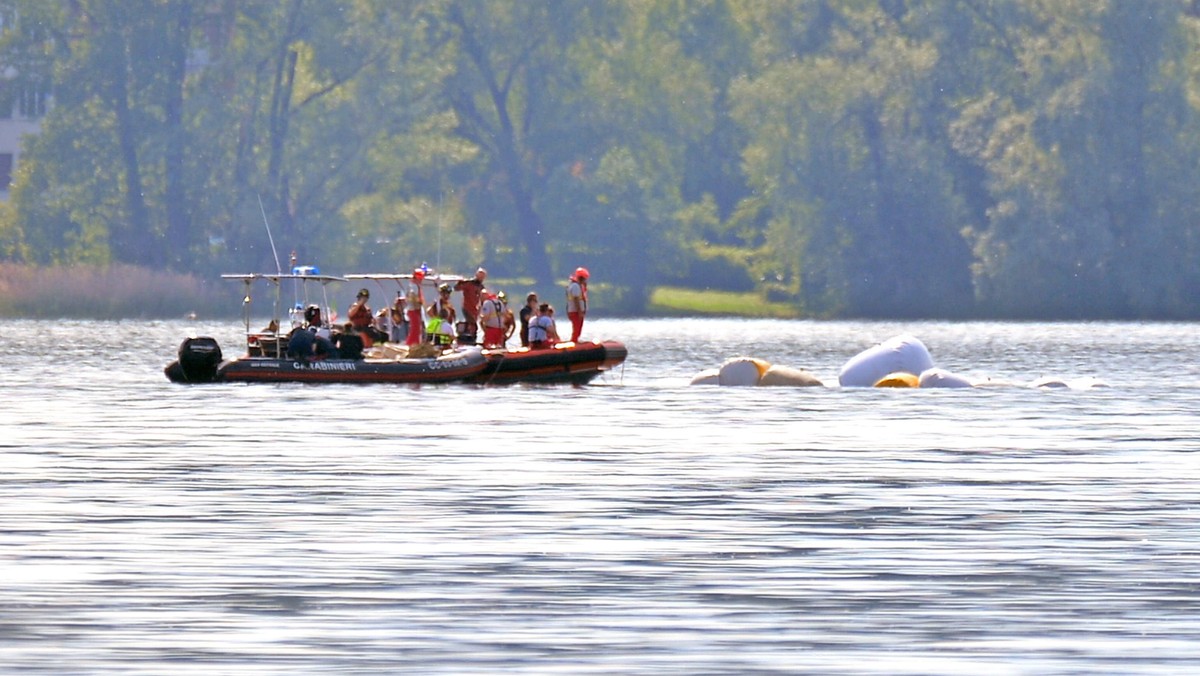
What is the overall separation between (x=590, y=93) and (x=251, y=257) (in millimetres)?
20516

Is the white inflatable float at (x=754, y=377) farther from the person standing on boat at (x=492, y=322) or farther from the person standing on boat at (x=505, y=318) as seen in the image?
the person standing on boat at (x=492, y=322)

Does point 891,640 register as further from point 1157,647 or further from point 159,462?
point 159,462

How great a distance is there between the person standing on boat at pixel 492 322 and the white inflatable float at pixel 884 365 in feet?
22.7

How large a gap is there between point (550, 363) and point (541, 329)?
35.4 inches

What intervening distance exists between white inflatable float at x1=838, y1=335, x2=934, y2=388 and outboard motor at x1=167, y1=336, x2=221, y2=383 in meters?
12.0

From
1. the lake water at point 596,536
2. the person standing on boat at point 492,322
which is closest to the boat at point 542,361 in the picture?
the person standing on boat at point 492,322

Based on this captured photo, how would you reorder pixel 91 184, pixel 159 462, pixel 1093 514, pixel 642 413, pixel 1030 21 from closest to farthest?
pixel 1093 514
pixel 159 462
pixel 642 413
pixel 1030 21
pixel 91 184

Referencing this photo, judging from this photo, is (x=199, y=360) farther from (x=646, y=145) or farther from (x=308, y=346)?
(x=646, y=145)

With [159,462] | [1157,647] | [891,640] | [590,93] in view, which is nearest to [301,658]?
[891,640]

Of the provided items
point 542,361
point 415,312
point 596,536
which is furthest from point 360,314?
point 596,536

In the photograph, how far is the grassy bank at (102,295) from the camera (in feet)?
332

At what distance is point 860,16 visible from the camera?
4478 inches

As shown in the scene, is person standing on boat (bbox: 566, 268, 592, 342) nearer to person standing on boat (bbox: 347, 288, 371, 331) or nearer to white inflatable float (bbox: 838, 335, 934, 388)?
person standing on boat (bbox: 347, 288, 371, 331)

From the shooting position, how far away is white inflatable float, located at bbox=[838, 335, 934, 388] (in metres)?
50.7
